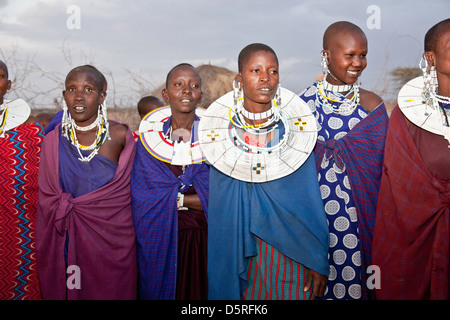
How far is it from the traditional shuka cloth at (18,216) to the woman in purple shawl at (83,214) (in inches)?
8.4

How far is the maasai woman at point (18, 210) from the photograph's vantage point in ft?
11.6

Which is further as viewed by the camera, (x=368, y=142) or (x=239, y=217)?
(x=368, y=142)

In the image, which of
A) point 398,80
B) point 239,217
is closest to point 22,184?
point 239,217

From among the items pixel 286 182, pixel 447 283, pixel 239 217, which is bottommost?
pixel 447 283

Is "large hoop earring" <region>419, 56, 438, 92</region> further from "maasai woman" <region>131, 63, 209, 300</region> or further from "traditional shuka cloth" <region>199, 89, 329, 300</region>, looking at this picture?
"maasai woman" <region>131, 63, 209, 300</region>

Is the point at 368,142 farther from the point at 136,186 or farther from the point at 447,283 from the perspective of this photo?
the point at 136,186

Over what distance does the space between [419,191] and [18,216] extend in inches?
121

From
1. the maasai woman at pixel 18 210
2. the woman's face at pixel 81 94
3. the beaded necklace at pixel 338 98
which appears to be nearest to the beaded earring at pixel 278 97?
the beaded necklace at pixel 338 98

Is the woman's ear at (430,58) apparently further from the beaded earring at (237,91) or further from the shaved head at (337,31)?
the beaded earring at (237,91)

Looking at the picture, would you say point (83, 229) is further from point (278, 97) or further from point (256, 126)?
point (278, 97)

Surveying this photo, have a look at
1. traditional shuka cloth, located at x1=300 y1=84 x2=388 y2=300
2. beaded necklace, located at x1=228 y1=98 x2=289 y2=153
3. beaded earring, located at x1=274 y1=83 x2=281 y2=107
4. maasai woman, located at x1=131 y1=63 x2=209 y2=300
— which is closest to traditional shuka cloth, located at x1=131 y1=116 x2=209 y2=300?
maasai woman, located at x1=131 y1=63 x2=209 y2=300

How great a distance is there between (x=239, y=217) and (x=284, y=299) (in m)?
0.62

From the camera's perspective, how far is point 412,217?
9.20 ft

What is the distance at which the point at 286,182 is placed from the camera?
2912 mm
